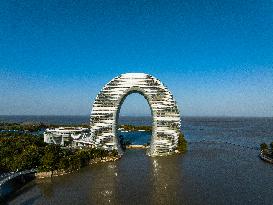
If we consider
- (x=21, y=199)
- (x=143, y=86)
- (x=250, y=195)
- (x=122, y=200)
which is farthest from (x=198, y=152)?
(x=21, y=199)

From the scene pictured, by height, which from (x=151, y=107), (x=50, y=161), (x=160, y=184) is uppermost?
(x=151, y=107)

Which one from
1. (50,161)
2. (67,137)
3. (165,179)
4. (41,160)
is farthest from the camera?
(67,137)

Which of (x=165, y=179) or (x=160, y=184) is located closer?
(x=160, y=184)

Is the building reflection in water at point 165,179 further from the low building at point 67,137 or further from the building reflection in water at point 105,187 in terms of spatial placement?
the low building at point 67,137

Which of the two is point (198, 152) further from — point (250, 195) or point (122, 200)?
point (122, 200)

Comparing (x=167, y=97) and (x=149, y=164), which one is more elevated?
(x=167, y=97)

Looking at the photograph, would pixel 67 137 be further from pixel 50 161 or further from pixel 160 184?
pixel 160 184

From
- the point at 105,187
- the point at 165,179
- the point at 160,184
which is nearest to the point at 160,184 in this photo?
the point at 160,184
